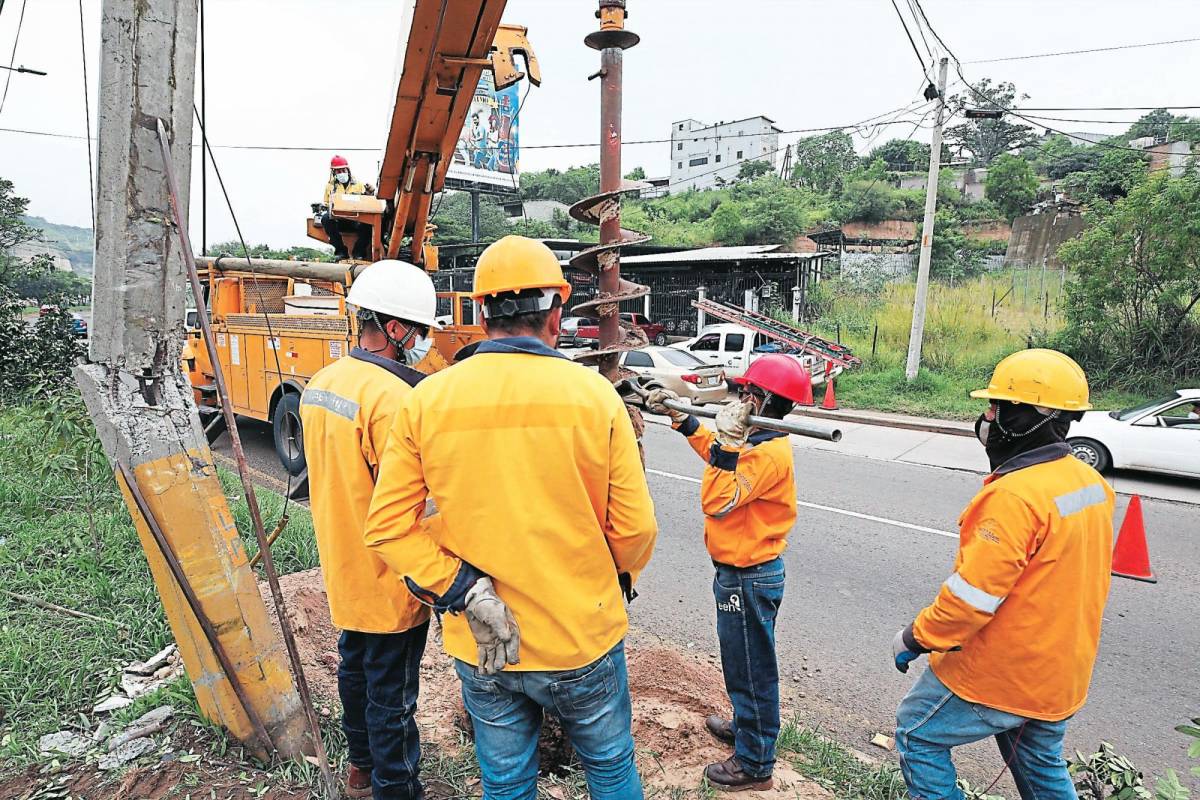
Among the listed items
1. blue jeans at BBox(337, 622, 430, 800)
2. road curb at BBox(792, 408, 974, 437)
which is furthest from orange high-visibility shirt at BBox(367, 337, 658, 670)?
road curb at BBox(792, 408, 974, 437)

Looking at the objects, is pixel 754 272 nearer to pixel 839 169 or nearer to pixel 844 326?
pixel 844 326

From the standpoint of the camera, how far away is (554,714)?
6.06 ft

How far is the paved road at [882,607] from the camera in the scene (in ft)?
12.0

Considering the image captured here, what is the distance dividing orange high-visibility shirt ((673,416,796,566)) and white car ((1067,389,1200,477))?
7085 mm

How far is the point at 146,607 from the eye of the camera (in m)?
3.85

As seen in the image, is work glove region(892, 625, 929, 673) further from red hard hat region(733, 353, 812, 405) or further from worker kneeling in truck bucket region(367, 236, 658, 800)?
worker kneeling in truck bucket region(367, 236, 658, 800)

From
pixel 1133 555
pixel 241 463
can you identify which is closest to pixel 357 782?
pixel 241 463

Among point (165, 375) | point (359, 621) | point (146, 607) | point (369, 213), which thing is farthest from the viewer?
point (369, 213)

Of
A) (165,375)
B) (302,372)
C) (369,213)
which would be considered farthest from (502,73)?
(302,372)

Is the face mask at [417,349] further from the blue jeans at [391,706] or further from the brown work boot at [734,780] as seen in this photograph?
the brown work boot at [734,780]

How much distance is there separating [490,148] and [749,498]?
31617 millimetres

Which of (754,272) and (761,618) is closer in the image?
(761,618)

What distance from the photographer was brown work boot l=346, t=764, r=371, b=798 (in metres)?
2.55

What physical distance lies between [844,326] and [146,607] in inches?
709
